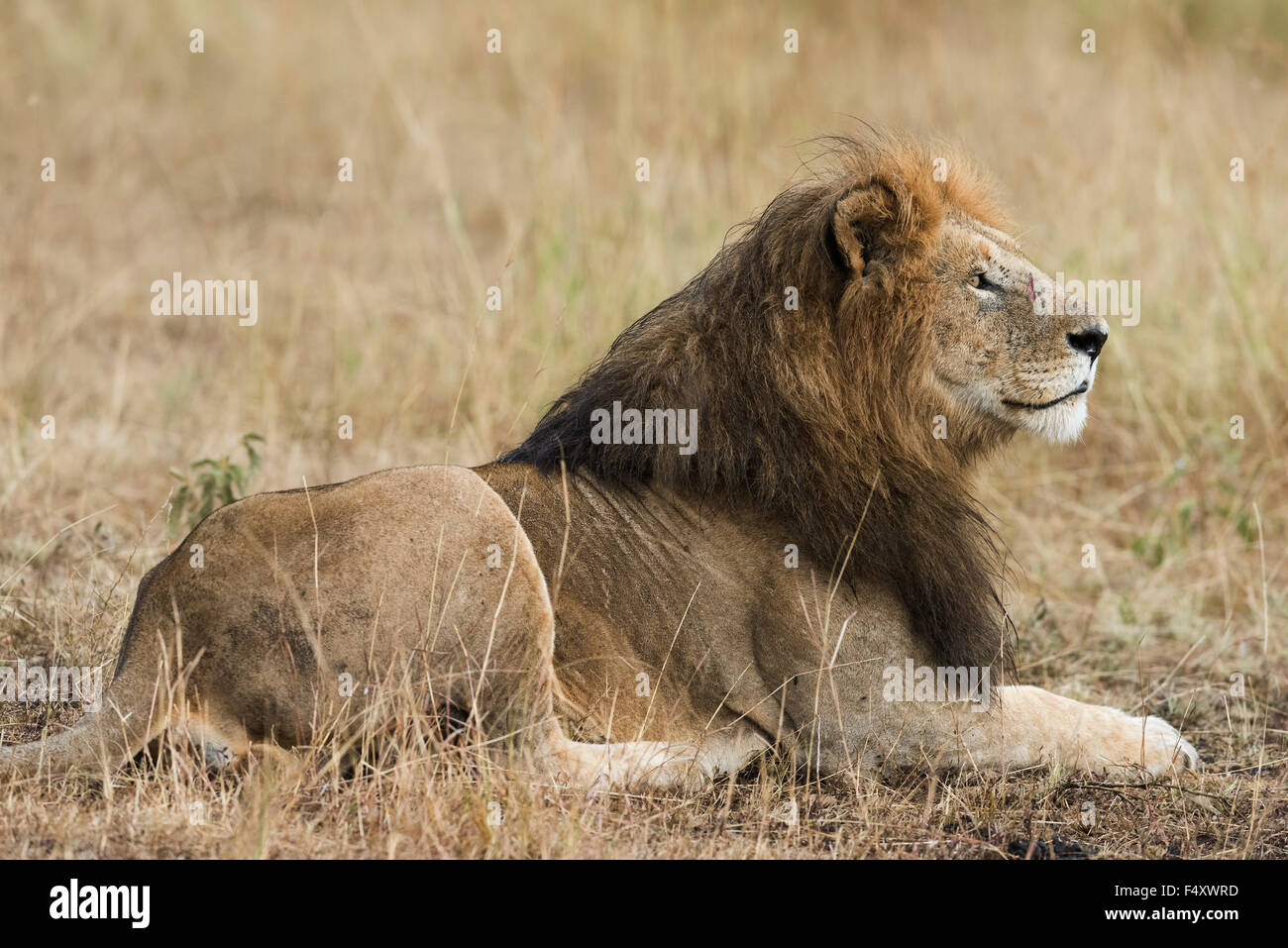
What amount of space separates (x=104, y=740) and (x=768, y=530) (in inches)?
70.7

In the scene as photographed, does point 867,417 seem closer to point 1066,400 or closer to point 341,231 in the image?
point 1066,400

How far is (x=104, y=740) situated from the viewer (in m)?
3.82

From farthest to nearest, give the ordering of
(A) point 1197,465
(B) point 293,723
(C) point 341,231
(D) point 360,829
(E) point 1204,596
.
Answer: (C) point 341,231
(A) point 1197,465
(E) point 1204,596
(B) point 293,723
(D) point 360,829

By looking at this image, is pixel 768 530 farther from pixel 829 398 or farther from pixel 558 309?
pixel 558 309

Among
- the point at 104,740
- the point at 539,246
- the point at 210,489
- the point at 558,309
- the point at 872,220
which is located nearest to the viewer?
the point at 104,740

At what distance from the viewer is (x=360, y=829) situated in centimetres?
368

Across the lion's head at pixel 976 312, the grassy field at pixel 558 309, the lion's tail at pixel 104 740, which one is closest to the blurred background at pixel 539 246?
the grassy field at pixel 558 309

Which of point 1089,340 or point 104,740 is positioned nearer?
point 104,740

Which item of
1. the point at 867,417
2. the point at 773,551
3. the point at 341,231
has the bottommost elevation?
the point at 773,551

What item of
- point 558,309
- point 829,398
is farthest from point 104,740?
point 558,309

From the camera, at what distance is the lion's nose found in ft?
14.1
